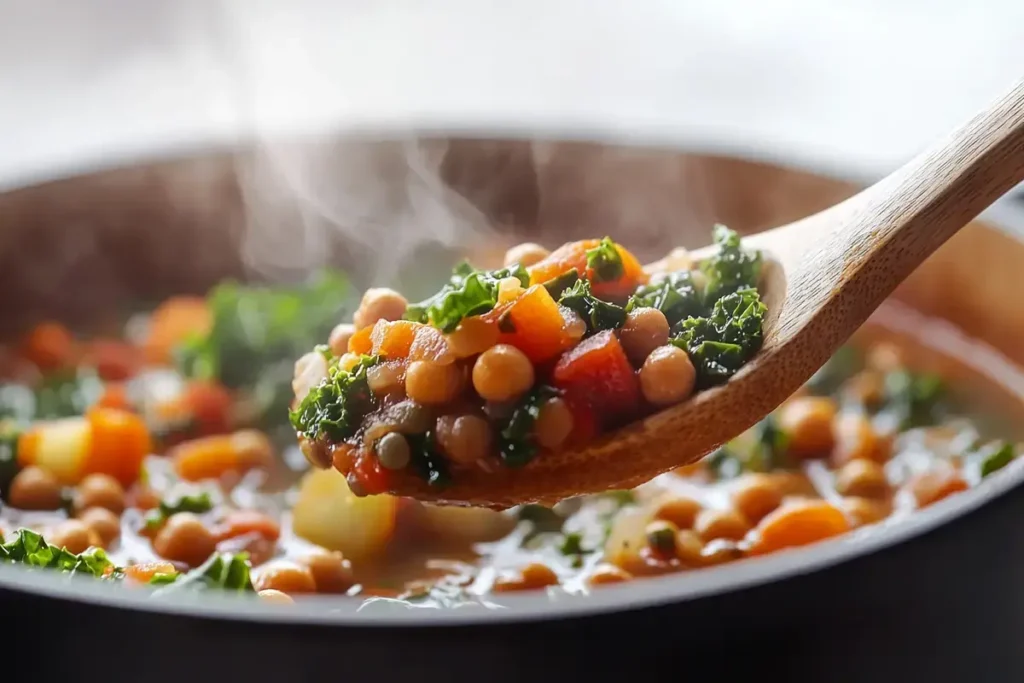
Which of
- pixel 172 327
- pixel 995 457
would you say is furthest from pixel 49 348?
pixel 995 457

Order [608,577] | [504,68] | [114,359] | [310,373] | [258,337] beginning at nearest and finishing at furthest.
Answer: [310,373] < [608,577] < [258,337] < [114,359] < [504,68]

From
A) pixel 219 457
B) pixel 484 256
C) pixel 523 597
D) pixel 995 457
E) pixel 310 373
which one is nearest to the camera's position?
pixel 523 597

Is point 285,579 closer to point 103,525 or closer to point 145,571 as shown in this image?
point 145,571

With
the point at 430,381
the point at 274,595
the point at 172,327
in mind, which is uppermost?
the point at 172,327

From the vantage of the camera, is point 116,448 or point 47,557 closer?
point 47,557

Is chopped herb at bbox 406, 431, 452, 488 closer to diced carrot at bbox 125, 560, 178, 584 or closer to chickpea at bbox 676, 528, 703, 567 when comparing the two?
diced carrot at bbox 125, 560, 178, 584

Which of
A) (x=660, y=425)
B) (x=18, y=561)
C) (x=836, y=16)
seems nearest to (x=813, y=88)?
(x=836, y=16)

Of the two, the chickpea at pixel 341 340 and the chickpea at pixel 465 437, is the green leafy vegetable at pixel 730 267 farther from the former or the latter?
the chickpea at pixel 341 340
